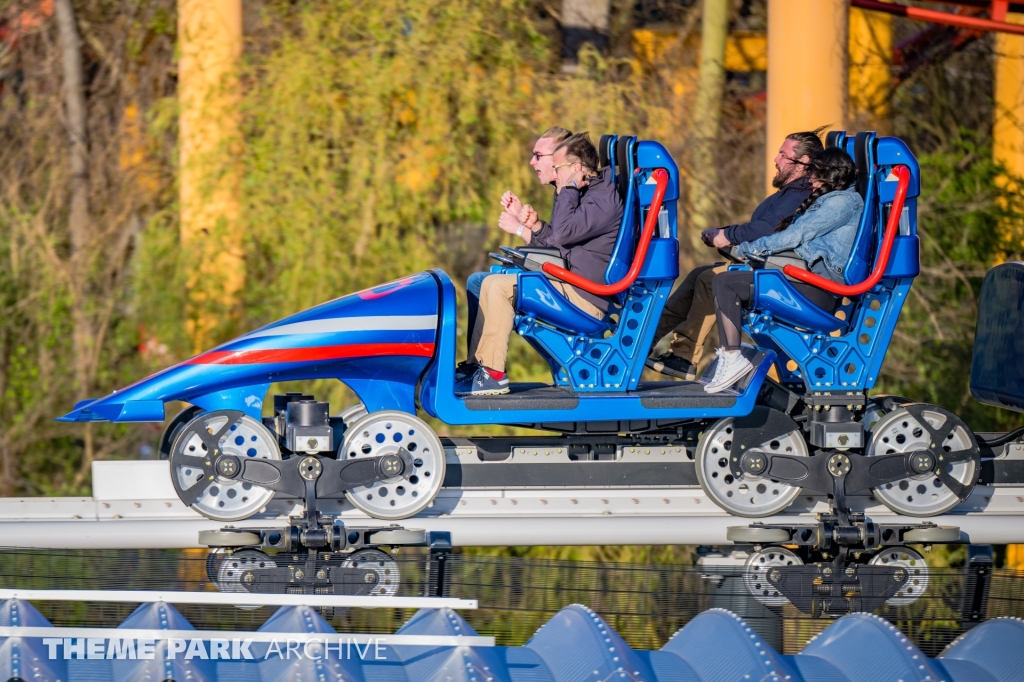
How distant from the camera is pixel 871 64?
37.5 feet

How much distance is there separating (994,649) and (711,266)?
2.26m

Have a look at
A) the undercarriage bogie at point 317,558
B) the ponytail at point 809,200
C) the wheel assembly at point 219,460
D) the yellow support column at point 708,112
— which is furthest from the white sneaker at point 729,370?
the yellow support column at point 708,112

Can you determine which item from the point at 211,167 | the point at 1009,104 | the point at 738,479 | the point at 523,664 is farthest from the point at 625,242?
the point at 1009,104

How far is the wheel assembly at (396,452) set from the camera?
565cm

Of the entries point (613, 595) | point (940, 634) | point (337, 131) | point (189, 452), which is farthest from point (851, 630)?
point (337, 131)

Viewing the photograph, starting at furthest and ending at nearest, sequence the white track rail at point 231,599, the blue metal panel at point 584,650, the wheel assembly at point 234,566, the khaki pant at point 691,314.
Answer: the khaki pant at point 691,314 < the wheel assembly at point 234,566 < the white track rail at point 231,599 < the blue metal panel at point 584,650

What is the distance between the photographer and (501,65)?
33.3 ft

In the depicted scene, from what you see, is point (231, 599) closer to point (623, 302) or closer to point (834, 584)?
point (623, 302)

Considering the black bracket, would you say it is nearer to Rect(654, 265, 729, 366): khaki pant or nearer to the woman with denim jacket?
the woman with denim jacket

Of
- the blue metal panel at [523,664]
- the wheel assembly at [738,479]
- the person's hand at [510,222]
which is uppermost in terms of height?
the person's hand at [510,222]

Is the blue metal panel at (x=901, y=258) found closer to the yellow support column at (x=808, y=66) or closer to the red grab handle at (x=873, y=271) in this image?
the red grab handle at (x=873, y=271)

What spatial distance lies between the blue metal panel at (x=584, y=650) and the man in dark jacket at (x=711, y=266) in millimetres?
1828

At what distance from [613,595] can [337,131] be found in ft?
18.1

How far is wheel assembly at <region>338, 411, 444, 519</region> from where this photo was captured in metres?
5.65
